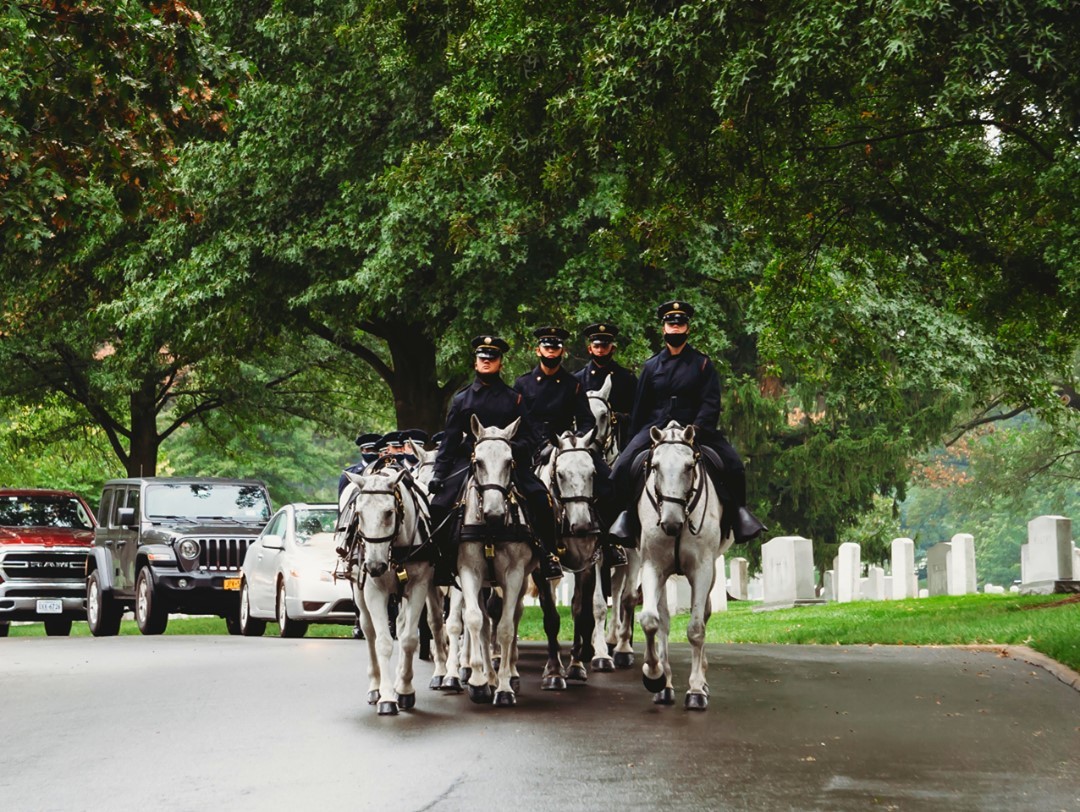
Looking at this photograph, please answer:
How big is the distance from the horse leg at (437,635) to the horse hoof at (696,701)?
2.34 metres

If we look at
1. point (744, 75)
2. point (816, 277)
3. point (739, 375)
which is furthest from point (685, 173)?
point (739, 375)

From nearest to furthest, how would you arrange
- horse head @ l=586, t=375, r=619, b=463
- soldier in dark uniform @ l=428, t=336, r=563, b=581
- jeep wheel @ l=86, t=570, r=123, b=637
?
soldier in dark uniform @ l=428, t=336, r=563, b=581 → horse head @ l=586, t=375, r=619, b=463 → jeep wheel @ l=86, t=570, r=123, b=637

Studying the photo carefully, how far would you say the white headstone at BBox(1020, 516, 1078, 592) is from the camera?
91.8 feet

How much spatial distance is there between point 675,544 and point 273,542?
11.2 m

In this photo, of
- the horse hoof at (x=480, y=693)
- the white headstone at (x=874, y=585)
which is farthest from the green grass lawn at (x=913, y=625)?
the white headstone at (x=874, y=585)

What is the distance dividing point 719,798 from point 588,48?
40.5 feet

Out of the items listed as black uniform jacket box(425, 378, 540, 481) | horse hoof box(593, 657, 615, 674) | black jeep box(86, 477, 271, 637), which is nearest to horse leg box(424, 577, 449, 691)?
black uniform jacket box(425, 378, 540, 481)

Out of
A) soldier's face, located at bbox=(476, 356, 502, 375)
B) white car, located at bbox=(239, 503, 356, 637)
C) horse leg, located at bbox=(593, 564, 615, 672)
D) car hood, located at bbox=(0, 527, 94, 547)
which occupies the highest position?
soldier's face, located at bbox=(476, 356, 502, 375)

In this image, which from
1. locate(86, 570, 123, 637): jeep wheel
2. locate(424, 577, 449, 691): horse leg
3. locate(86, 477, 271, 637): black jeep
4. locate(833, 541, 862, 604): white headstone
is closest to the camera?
locate(424, 577, 449, 691): horse leg

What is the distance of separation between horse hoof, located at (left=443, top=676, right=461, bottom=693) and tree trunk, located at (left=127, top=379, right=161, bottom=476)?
26.7 meters

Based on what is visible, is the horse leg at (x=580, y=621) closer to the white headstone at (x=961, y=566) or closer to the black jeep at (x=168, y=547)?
the black jeep at (x=168, y=547)

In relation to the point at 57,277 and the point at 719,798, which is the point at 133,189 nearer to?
the point at 719,798

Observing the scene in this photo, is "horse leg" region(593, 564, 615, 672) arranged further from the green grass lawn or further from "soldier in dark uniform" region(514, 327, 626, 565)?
the green grass lawn

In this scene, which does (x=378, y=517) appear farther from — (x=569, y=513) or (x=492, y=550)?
(x=569, y=513)
